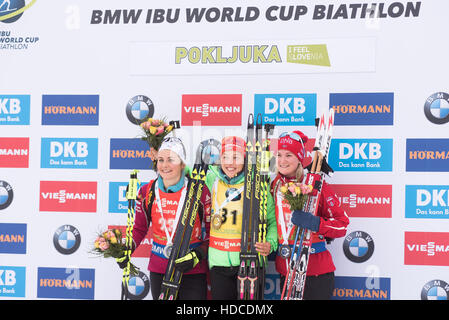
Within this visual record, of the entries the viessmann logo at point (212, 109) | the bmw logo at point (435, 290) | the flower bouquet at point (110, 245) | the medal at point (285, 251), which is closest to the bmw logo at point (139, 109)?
the viessmann logo at point (212, 109)

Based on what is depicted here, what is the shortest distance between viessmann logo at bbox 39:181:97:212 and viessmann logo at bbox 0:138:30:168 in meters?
0.26

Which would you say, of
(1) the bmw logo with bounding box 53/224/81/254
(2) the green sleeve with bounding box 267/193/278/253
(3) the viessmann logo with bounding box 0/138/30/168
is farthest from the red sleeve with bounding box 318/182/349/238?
(3) the viessmann logo with bounding box 0/138/30/168

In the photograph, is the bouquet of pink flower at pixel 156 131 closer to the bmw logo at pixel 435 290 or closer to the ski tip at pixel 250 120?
the ski tip at pixel 250 120

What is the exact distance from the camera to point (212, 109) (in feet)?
13.1

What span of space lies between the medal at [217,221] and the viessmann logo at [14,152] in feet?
6.10

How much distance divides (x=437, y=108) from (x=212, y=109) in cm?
173

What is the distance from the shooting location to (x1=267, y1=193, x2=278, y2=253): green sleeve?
3.33 m

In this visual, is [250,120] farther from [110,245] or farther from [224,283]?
[110,245]

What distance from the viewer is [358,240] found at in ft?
12.5

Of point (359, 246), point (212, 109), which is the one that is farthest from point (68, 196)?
point (359, 246)

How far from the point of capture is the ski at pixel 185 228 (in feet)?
10.9

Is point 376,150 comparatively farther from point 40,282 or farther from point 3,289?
point 3,289
